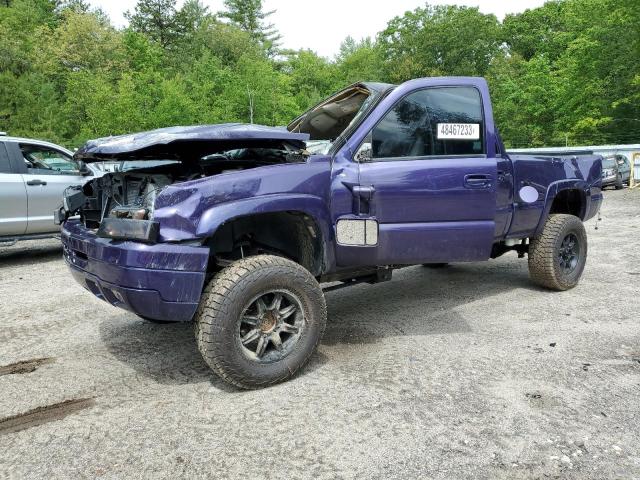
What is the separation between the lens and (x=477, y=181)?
4.04 m

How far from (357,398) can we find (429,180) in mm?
1668

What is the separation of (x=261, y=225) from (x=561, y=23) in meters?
60.8

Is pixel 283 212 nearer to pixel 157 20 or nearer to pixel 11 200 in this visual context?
pixel 11 200

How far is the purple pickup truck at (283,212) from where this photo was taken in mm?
3035

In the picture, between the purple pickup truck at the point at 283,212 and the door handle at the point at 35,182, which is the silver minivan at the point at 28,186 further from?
the purple pickup truck at the point at 283,212

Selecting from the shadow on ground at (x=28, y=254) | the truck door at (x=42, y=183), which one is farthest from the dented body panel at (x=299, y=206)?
the shadow on ground at (x=28, y=254)

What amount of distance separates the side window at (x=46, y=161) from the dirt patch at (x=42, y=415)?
17.3 ft

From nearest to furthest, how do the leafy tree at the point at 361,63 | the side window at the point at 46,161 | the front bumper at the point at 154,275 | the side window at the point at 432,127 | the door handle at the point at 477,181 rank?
the front bumper at the point at 154,275 < the side window at the point at 432,127 < the door handle at the point at 477,181 < the side window at the point at 46,161 < the leafy tree at the point at 361,63

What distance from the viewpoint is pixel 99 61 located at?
40.7 meters

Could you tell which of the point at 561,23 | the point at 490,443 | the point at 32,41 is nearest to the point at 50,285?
the point at 490,443

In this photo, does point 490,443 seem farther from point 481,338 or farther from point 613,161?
point 613,161

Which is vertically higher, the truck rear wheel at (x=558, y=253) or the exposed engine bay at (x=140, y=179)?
the exposed engine bay at (x=140, y=179)

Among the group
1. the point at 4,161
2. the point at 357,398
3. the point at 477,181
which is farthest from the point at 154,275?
the point at 4,161

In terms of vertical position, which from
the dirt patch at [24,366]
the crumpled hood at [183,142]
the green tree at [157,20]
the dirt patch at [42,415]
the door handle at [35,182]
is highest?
the green tree at [157,20]
